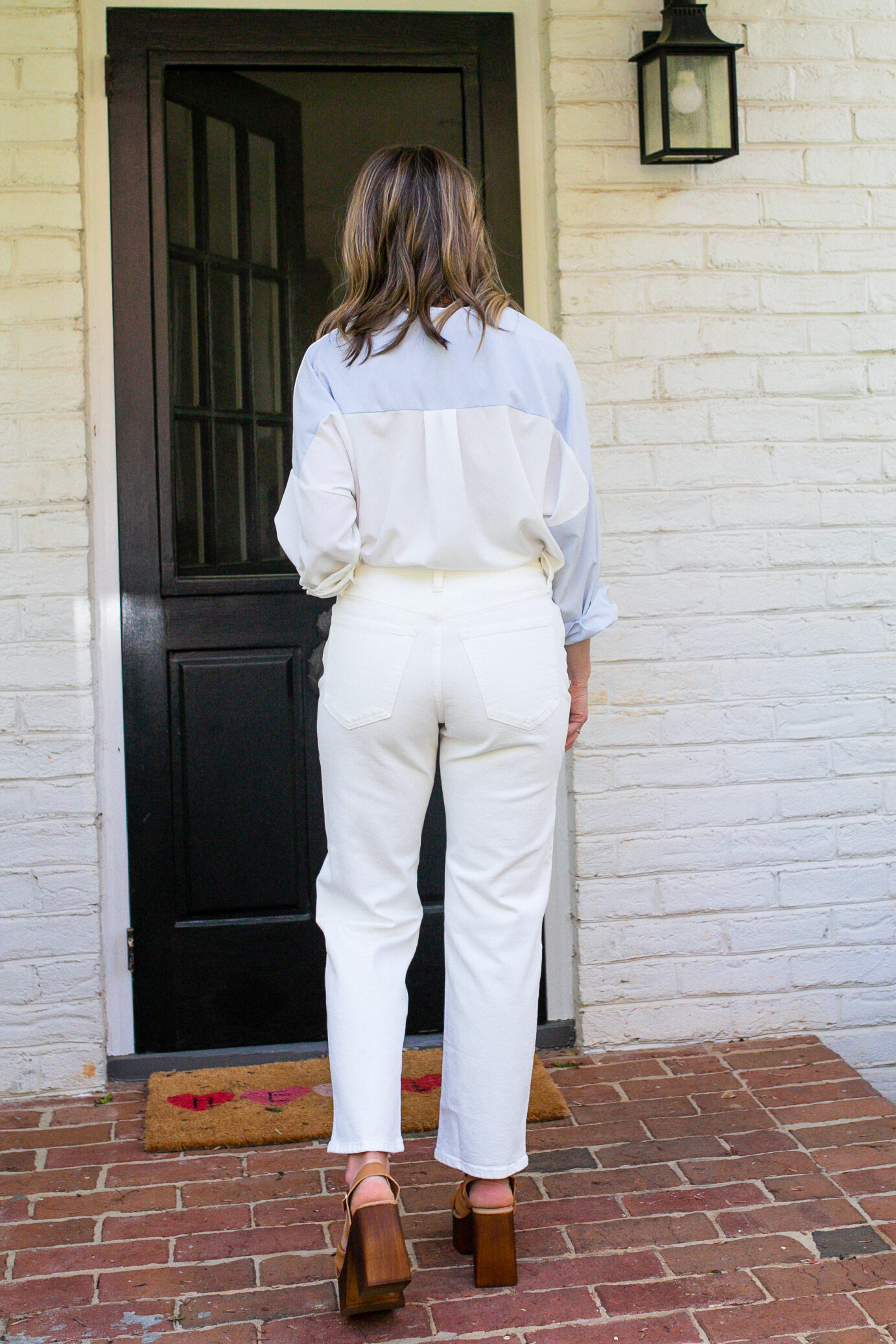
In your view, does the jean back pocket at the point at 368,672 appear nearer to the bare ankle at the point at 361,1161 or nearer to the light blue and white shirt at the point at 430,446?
the light blue and white shirt at the point at 430,446

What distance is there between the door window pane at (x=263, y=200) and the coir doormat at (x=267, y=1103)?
1895mm

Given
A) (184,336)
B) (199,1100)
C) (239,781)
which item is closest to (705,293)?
(184,336)

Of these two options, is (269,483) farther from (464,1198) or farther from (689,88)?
(464,1198)

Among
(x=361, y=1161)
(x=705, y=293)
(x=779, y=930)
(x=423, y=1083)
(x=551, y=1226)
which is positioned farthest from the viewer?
(x=779, y=930)

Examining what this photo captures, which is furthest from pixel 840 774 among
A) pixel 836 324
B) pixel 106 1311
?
pixel 106 1311

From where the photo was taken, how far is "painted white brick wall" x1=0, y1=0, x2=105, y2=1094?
108 inches

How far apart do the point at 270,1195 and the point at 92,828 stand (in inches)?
36.9

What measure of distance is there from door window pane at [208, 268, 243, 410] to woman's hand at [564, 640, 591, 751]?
4.09 ft

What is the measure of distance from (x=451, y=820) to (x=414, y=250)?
858 mm

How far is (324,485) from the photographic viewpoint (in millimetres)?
1801

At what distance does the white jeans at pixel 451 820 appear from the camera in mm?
1805

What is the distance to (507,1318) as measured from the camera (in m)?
1.85

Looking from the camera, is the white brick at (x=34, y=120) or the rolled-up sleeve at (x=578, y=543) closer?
the rolled-up sleeve at (x=578, y=543)

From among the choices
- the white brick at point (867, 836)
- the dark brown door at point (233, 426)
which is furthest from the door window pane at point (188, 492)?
the white brick at point (867, 836)
